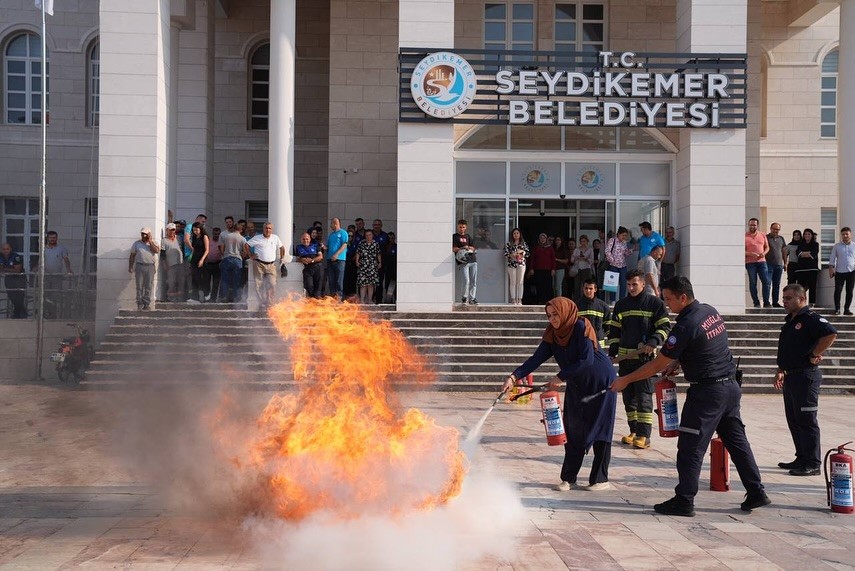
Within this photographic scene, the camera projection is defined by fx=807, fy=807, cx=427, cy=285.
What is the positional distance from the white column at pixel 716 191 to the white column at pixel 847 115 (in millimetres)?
2946

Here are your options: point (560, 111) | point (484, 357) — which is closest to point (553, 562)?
point (484, 357)

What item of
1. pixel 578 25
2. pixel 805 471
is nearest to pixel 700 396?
pixel 805 471

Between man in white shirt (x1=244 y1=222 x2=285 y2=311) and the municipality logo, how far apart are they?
444 centimetres

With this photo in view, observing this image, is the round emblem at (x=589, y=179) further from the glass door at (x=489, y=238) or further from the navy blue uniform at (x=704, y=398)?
the navy blue uniform at (x=704, y=398)

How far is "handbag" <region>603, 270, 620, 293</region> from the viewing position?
672 inches

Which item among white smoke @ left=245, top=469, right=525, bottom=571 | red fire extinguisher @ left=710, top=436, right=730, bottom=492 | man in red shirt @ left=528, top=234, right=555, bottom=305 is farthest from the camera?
man in red shirt @ left=528, top=234, right=555, bottom=305

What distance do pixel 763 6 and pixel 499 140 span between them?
976 cm

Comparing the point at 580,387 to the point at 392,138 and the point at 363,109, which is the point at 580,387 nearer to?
the point at 392,138

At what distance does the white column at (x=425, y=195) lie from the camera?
1772cm

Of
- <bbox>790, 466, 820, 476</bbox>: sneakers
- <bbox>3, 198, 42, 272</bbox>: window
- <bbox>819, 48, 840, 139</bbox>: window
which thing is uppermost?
<bbox>819, 48, 840, 139</bbox>: window

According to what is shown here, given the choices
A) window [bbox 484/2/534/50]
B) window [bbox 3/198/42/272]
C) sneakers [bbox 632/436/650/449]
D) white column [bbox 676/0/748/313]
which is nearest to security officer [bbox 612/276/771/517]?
sneakers [bbox 632/436/650/449]

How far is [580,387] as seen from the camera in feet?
25.2

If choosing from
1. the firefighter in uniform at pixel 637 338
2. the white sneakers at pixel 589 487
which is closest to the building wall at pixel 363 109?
the firefighter in uniform at pixel 637 338

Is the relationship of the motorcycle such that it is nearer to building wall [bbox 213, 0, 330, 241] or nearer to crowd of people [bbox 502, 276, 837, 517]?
building wall [bbox 213, 0, 330, 241]
